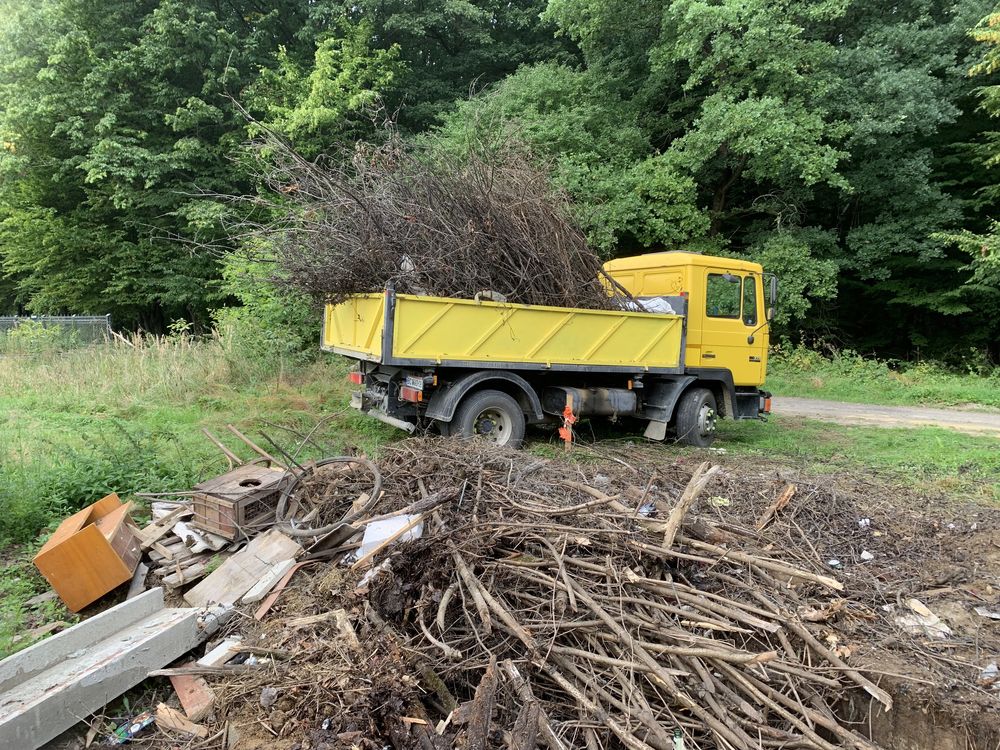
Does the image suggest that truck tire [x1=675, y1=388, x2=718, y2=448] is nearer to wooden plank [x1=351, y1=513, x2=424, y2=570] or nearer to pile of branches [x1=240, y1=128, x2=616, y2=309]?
pile of branches [x1=240, y1=128, x2=616, y2=309]

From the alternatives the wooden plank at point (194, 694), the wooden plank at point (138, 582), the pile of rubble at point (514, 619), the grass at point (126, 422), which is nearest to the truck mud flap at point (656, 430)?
the grass at point (126, 422)

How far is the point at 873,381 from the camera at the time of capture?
16.5 m

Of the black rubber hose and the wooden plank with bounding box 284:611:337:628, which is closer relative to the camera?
the wooden plank with bounding box 284:611:337:628

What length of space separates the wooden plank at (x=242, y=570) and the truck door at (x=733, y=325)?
21.5 feet

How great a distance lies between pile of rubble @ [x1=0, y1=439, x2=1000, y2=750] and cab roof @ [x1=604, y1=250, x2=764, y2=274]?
4.74 meters

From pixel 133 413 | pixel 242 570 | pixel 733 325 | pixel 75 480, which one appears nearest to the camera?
pixel 242 570

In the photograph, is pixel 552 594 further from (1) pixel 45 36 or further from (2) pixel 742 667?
(1) pixel 45 36

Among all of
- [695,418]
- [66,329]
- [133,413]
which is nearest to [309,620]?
[695,418]

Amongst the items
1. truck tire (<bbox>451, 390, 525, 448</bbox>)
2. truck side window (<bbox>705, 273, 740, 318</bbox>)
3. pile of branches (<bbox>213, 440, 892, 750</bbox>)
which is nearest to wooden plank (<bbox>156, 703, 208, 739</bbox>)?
pile of branches (<bbox>213, 440, 892, 750</bbox>)

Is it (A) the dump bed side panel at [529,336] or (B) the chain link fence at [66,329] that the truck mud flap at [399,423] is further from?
(B) the chain link fence at [66,329]

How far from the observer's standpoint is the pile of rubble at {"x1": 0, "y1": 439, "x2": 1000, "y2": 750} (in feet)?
8.49

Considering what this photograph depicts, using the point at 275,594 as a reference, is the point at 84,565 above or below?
above

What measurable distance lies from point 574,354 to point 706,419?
8.25 feet

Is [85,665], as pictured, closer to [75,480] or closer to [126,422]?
[75,480]
